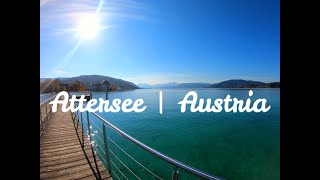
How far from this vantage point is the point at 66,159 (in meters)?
4.27

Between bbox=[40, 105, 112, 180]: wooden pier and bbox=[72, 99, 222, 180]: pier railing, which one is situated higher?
bbox=[72, 99, 222, 180]: pier railing

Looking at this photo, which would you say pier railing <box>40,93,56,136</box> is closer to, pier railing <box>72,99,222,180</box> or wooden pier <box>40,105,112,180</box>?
wooden pier <box>40,105,112,180</box>

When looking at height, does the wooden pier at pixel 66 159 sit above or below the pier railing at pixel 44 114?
below

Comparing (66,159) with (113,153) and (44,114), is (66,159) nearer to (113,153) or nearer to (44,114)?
(113,153)

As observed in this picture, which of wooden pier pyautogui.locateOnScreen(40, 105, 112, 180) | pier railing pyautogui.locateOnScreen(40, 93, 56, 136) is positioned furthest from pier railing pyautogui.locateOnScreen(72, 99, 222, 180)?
pier railing pyautogui.locateOnScreen(40, 93, 56, 136)

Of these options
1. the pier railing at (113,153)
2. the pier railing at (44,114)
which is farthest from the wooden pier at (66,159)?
the pier railing at (44,114)

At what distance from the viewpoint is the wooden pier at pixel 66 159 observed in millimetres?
3514

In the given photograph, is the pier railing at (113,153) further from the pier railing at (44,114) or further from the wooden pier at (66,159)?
the pier railing at (44,114)

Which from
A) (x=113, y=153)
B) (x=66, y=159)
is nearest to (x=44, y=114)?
(x=66, y=159)

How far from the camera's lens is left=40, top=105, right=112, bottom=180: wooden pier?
3514mm
